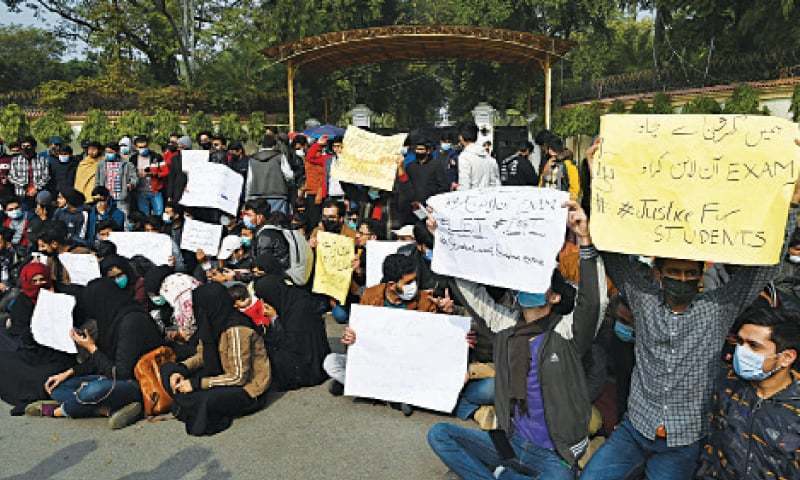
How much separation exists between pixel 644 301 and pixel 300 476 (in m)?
2.31

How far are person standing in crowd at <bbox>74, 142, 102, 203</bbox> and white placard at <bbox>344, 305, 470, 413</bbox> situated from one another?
5990 mm

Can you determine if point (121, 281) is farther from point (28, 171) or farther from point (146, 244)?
point (28, 171)

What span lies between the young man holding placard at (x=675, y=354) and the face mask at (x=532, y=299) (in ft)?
1.19

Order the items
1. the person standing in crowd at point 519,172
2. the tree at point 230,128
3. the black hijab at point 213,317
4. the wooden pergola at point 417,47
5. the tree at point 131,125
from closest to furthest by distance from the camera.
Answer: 1. the black hijab at point 213,317
2. the person standing in crowd at point 519,172
3. the wooden pergola at point 417,47
4. the tree at point 131,125
5. the tree at point 230,128

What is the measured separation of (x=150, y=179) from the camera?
925cm

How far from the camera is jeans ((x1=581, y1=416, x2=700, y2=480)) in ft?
10.1

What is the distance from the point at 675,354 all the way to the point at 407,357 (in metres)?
2.15

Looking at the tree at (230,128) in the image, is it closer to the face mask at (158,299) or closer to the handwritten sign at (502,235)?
the face mask at (158,299)

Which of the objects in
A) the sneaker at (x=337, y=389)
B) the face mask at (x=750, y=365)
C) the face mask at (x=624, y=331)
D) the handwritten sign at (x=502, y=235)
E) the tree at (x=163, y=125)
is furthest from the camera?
the tree at (x=163, y=125)

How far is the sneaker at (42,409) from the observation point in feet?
16.5

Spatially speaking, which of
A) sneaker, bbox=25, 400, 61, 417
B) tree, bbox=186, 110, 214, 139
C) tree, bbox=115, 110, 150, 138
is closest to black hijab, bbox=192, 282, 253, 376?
sneaker, bbox=25, 400, 61, 417

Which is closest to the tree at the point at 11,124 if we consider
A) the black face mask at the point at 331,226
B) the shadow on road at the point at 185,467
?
the black face mask at the point at 331,226

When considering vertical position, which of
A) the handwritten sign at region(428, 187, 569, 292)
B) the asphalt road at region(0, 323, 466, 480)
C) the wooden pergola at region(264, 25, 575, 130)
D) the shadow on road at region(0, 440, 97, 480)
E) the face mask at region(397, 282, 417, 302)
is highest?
the wooden pergola at region(264, 25, 575, 130)

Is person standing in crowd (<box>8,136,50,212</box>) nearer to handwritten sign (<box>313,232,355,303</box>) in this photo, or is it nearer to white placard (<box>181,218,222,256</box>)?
white placard (<box>181,218,222,256</box>)
